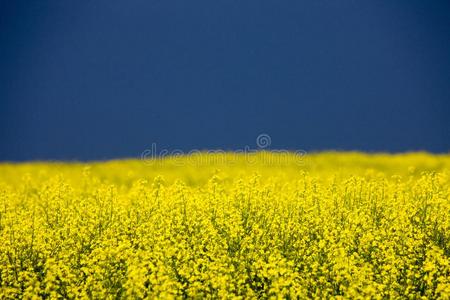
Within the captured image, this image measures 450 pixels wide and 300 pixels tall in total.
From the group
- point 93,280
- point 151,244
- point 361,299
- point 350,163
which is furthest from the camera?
point 350,163

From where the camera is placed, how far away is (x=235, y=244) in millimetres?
10531

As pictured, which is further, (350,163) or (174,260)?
(350,163)

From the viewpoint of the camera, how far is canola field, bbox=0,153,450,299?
9227 millimetres

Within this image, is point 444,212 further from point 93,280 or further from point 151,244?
point 93,280

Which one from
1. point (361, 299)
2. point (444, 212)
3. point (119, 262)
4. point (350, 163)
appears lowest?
point (361, 299)

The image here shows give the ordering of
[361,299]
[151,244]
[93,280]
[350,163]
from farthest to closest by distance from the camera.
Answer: [350,163]
[151,244]
[93,280]
[361,299]

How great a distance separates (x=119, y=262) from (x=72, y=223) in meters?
1.90

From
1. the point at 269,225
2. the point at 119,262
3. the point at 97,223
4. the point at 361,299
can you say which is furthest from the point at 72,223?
the point at 361,299

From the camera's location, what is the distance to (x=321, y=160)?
25438mm

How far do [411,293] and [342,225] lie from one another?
1873 millimetres

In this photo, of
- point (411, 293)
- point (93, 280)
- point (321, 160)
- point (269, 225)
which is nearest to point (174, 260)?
point (93, 280)

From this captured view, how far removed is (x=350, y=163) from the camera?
2512cm

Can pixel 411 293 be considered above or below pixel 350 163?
below

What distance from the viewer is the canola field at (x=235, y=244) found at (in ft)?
30.3
